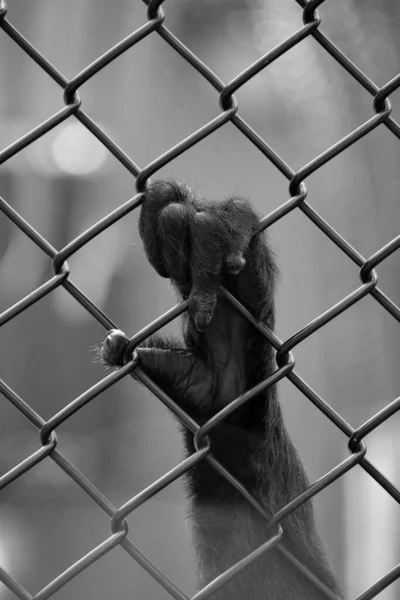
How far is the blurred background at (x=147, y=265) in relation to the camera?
4.52 meters

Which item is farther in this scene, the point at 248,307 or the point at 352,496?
the point at 352,496

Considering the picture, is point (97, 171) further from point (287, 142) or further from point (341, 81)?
point (341, 81)

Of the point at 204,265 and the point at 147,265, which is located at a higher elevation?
the point at 204,265

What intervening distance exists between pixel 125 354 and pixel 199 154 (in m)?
3.26

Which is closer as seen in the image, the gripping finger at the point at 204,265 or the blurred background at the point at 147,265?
the gripping finger at the point at 204,265

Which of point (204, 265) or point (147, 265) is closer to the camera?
point (204, 265)


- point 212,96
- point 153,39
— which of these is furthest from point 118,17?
point 212,96

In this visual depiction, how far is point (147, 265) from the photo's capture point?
4832 mm

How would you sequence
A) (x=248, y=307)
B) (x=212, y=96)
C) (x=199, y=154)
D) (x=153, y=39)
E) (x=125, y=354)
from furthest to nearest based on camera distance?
1. (x=153, y=39)
2. (x=212, y=96)
3. (x=199, y=154)
4. (x=248, y=307)
5. (x=125, y=354)

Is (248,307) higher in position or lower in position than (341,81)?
higher

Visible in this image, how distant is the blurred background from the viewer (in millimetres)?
4520

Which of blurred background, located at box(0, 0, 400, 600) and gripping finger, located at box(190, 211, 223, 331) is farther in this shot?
blurred background, located at box(0, 0, 400, 600)

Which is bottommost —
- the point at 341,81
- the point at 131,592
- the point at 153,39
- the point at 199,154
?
the point at 131,592

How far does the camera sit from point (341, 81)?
4848mm
